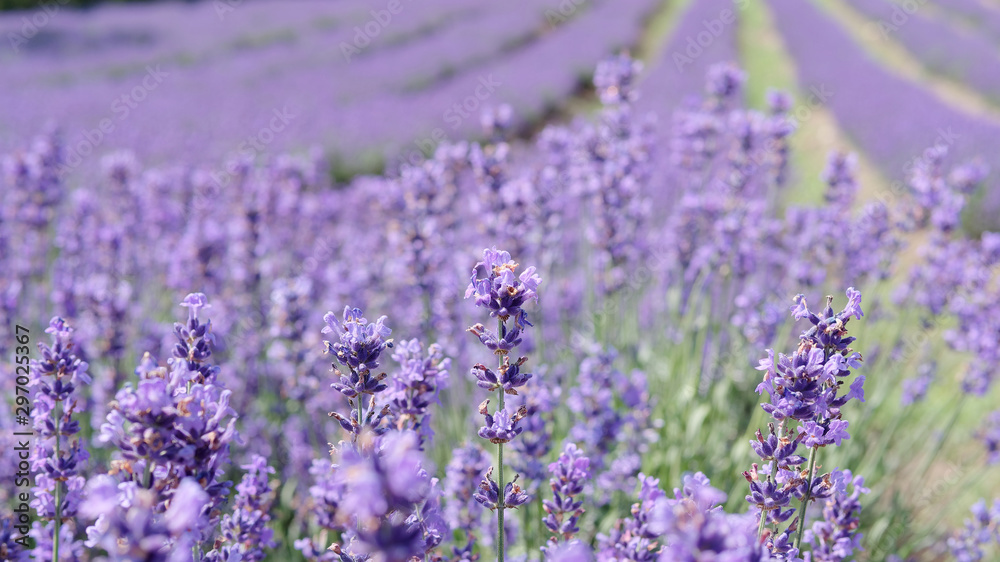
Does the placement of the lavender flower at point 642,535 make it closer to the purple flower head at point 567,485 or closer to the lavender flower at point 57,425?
the purple flower head at point 567,485

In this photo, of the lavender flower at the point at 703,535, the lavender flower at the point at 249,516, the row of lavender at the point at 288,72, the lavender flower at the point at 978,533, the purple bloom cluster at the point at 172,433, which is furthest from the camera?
the row of lavender at the point at 288,72

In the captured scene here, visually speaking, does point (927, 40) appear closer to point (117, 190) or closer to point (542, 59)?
point (542, 59)

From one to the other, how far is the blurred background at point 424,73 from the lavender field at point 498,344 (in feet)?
0.68

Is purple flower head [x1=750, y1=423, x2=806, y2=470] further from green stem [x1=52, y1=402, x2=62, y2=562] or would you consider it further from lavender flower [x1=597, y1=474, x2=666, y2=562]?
green stem [x1=52, y1=402, x2=62, y2=562]

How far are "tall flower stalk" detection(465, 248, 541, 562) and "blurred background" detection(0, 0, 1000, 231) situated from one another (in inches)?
184

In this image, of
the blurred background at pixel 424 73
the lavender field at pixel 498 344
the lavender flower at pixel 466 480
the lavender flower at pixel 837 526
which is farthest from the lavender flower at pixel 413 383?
the blurred background at pixel 424 73

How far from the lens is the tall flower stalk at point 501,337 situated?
1417 mm

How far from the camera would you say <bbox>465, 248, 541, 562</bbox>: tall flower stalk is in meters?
→ 1.42

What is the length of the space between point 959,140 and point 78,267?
10333mm

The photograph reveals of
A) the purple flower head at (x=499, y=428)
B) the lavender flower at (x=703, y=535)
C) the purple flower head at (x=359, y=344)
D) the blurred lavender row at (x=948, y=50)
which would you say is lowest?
the lavender flower at (x=703, y=535)

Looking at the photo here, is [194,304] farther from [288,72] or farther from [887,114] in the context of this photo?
[288,72]

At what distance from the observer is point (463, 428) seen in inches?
133

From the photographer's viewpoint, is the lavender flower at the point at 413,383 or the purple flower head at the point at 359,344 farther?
the lavender flower at the point at 413,383

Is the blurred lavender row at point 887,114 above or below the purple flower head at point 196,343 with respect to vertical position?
above
